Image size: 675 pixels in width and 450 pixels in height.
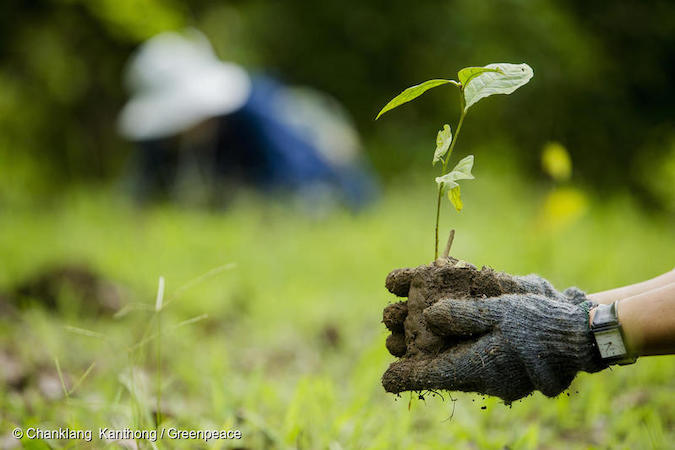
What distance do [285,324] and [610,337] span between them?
1806 mm

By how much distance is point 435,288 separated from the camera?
125 centimetres

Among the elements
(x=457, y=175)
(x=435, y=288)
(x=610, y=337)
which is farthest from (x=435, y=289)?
(x=610, y=337)

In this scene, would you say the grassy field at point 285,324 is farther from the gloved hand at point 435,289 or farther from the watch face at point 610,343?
the watch face at point 610,343

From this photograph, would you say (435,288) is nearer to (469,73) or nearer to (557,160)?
(469,73)

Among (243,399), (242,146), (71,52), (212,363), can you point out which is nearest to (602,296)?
(243,399)

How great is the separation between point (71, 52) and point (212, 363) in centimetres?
496

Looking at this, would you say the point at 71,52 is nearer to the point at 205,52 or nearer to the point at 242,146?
the point at 205,52

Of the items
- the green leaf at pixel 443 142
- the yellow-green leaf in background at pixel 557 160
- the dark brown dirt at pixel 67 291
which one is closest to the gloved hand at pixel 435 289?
the green leaf at pixel 443 142

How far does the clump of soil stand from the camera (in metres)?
1.24

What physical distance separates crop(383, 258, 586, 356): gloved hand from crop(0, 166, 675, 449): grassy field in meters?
0.25

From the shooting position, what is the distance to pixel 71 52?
19.3ft

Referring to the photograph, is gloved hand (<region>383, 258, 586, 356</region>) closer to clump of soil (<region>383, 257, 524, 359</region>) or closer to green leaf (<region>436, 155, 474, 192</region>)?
clump of soil (<region>383, 257, 524, 359</region>)

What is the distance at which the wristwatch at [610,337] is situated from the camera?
118 centimetres

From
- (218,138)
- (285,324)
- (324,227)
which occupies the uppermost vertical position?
(218,138)
